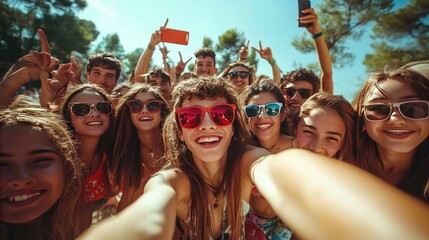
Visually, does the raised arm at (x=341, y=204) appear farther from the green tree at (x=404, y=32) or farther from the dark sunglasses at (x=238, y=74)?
the green tree at (x=404, y=32)

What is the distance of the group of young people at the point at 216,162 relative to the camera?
2.01 ft

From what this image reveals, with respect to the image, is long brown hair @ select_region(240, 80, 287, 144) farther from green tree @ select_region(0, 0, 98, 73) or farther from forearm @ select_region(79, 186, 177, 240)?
green tree @ select_region(0, 0, 98, 73)

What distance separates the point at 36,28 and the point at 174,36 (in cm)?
1511

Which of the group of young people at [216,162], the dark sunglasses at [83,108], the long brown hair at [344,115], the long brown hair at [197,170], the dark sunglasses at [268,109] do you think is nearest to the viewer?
the group of young people at [216,162]

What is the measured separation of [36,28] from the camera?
14.8 m

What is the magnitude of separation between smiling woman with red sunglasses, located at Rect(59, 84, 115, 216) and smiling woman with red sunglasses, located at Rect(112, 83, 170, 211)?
14cm

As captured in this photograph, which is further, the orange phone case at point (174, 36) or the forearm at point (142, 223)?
the orange phone case at point (174, 36)

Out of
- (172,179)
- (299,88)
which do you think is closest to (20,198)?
(172,179)

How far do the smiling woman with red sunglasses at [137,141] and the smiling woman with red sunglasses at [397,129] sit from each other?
86.3 inches

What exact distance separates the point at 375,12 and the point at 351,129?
1486 centimetres

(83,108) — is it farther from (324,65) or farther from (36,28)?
(36,28)

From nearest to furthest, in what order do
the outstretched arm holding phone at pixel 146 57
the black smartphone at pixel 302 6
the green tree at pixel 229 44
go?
the black smartphone at pixel 302 6 → the outstretched arm holding phone at pixel 146 57 → the green tree at pixel 229 44

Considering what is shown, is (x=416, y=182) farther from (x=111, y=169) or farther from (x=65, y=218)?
(x=111, y=169)

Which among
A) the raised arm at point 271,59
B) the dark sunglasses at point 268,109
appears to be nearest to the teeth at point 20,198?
the dark sunglasses at point 268,109
